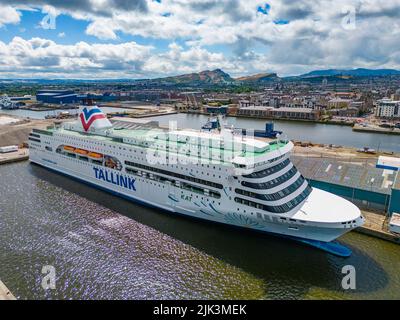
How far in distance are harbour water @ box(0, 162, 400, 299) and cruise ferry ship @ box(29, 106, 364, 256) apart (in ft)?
3.74

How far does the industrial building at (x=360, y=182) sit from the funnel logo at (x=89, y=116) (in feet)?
60.9

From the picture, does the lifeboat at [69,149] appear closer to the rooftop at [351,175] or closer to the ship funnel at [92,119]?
the ship funnel at [92,119]

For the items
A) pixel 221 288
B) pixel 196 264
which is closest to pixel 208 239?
pixel 196 264

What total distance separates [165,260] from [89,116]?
17.2 meters

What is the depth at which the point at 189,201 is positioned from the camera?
18.2 metres

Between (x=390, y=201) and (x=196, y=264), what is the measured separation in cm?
1296

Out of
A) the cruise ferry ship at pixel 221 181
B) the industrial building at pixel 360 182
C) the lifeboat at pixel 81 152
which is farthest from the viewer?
the lifeboat at pixel 81 152

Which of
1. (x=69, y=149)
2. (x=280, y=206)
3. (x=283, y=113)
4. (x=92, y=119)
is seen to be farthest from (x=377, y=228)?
(x=283, y=113)

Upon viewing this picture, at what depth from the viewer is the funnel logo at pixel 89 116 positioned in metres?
26.7

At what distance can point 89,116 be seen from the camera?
26734 mm

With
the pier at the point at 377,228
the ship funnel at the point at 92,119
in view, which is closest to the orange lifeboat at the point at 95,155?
the ship funnel at the point at 92,119
